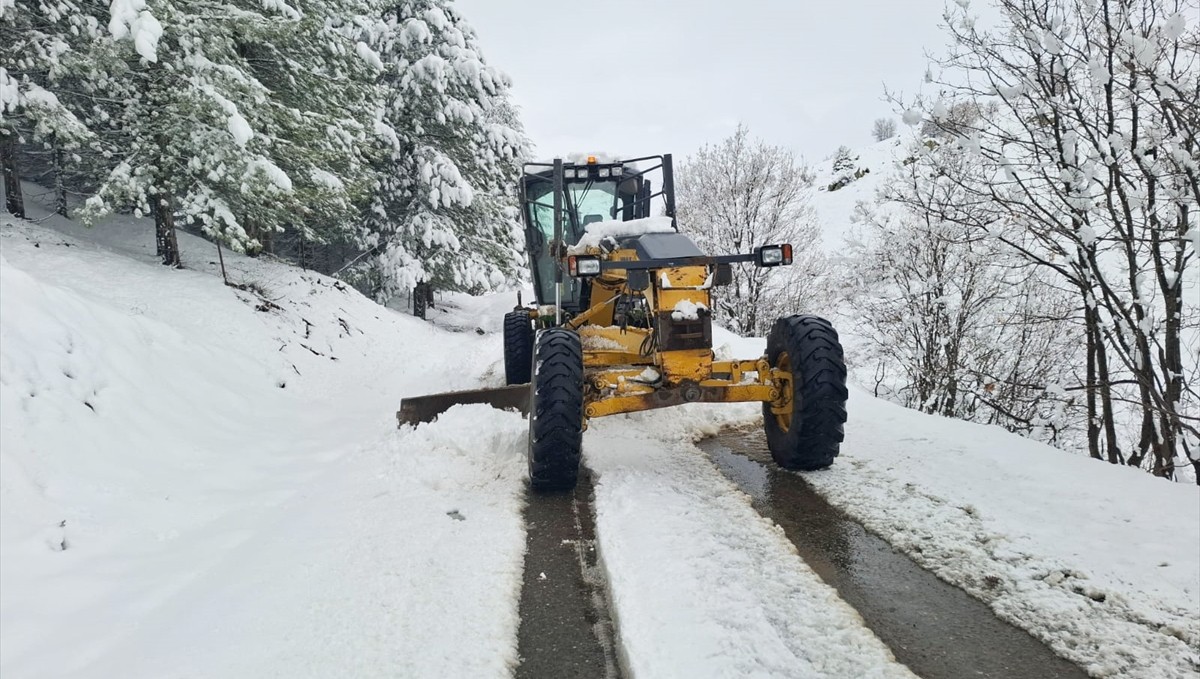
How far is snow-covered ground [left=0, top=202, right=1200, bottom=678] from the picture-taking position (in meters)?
2.63

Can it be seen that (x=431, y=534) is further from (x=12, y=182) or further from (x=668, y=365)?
(x=12, y=182)

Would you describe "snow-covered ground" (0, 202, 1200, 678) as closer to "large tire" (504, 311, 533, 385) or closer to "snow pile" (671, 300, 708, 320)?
"snow pile" (671, 300, 708, 320)

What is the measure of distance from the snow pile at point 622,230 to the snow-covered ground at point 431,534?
5.61 feet

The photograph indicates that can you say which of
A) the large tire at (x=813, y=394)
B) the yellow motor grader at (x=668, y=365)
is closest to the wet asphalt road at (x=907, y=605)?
the large tire at (x=813, y=394)

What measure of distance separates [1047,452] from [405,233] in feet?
48.3

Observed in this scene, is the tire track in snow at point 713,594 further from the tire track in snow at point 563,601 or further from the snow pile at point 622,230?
the snow pile at point 622,230

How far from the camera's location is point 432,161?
16.5 meters

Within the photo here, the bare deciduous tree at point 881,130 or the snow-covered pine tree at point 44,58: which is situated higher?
the bare deciduous tree at point 881,130

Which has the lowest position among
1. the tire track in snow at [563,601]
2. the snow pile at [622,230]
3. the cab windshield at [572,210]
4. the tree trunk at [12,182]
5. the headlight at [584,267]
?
the tire track in snow at [563,601]

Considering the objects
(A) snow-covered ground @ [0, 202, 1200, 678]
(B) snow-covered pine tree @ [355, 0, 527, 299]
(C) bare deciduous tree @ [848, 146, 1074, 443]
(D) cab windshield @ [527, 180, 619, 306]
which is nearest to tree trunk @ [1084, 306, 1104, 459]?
(A) snow-covered ground @ [0, 202, 1200, 678]

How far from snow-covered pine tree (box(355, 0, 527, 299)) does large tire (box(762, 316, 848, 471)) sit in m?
12.8

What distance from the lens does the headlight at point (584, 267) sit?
458 cm

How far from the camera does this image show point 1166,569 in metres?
2.96

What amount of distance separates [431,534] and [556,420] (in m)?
1.10
